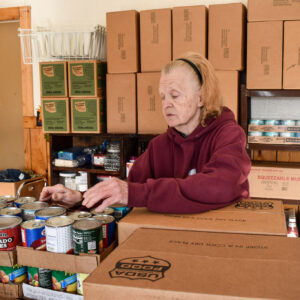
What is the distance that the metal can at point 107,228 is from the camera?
38.3 inches

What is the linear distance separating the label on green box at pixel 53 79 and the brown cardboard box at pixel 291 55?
170 cm

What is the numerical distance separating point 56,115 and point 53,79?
0.30 meters

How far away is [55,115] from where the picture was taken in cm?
311

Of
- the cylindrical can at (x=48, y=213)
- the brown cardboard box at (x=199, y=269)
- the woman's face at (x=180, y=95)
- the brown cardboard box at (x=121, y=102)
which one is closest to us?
the brown cardboard box at (x=199, y=269)

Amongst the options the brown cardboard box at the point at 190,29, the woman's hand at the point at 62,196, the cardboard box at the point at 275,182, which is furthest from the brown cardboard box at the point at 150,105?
the woman's hand at the point at 62,196

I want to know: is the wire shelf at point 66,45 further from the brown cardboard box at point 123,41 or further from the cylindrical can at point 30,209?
the cylindrical can at point 30,209

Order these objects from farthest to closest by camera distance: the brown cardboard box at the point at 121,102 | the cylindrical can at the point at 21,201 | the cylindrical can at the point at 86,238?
the brown cardboard box at the point at 121,102, the cylindrical can at the point at 21,201, the cylindrical can at the point at 86,238

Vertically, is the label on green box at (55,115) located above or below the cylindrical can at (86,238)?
above

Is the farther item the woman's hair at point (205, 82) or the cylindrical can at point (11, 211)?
the woman's hair at point (205, 82)

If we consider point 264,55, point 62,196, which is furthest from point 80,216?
point 264,55

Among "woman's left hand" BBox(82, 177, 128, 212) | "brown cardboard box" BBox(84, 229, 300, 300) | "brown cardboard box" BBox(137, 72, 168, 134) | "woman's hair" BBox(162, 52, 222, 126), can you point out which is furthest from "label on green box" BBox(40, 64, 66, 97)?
"brown cardboard box" BBox(84, 229, 300, 300)

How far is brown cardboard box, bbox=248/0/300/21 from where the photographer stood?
8.10 ft

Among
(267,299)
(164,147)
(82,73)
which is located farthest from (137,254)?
(82,73)

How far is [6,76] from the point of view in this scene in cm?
384
